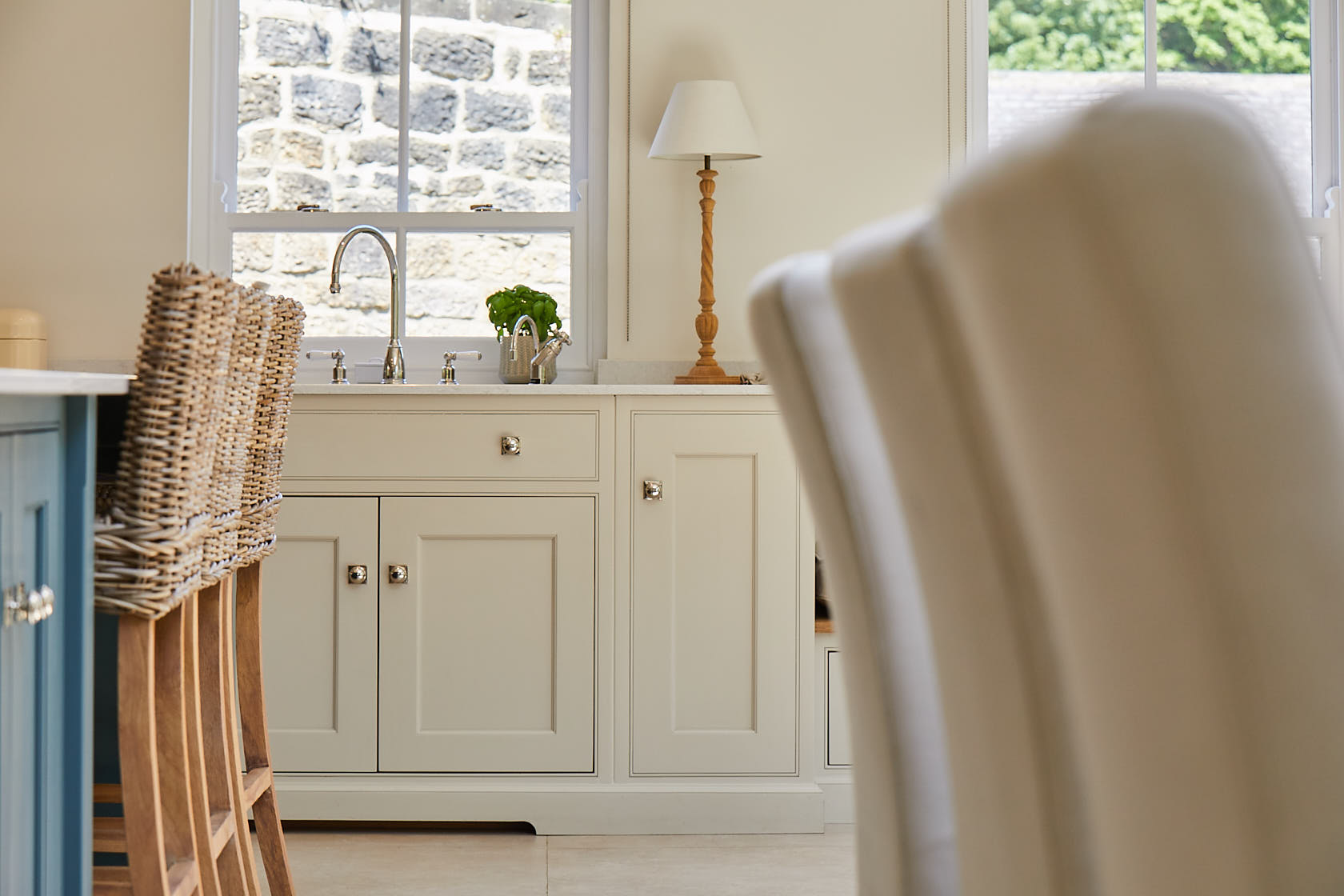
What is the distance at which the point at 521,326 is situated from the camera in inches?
111

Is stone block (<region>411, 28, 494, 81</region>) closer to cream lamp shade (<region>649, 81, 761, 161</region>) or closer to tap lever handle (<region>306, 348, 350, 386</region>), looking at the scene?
cream lamp shade (<region>649, 81, 761, 161</region>)

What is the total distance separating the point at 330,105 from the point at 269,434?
5.61 feet

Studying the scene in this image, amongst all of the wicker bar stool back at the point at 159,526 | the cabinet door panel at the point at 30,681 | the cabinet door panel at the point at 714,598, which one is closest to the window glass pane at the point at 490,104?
the cabinet door panel at the point at 714,598

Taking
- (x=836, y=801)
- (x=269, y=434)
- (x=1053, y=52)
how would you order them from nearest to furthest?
1. (x=269, y=434)
2. (x=836, y=801)
3. (x=1053, y=52)

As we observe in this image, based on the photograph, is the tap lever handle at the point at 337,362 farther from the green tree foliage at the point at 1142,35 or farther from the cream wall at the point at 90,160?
the green tree foliage at the point at 1142,35

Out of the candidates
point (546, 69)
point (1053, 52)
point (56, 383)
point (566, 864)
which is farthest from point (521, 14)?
point (56, 383)

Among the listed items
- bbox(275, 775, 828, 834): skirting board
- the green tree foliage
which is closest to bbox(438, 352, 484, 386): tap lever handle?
bbox(275, 775, 828, 834): skirting board

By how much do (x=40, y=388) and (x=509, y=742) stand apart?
1.65m

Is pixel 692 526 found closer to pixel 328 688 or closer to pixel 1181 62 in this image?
pixel 328 688

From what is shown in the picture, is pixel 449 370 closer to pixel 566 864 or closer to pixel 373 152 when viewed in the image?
pixel 373 152

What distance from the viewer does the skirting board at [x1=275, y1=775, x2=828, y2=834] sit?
2.44 metres

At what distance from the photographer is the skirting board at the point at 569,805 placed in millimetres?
2436

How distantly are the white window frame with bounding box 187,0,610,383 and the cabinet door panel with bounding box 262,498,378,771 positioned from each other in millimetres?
675

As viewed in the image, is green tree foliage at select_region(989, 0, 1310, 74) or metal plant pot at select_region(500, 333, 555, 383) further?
green tree foliage at select_region(989, 0, 1310, 74)
